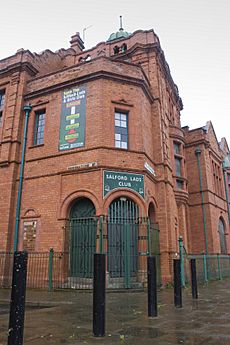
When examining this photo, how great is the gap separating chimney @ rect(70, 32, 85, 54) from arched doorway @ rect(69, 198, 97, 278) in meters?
15.0

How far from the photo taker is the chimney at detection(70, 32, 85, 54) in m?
22.4

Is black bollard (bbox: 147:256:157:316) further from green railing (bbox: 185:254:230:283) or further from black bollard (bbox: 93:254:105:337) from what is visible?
green railing (bbox: 185:254:230:283)

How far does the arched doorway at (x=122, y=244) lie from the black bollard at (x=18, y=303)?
7.55 m

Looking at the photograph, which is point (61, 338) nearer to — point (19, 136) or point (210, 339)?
point (210, 339)

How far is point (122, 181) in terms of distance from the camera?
39.2 feet

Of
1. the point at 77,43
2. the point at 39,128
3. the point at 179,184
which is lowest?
the point at 179,184

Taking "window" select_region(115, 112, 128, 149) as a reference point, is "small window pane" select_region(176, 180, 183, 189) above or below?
below

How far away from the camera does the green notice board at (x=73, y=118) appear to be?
1289 centimetres

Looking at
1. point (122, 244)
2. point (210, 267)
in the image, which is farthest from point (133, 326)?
point (210, 267)

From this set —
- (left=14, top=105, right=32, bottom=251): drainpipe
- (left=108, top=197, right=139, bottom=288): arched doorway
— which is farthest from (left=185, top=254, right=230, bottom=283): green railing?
(left=14, top=105, right=32, bottom=251): drainpipe

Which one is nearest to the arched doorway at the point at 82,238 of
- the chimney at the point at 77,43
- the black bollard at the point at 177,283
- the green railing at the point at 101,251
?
the green railing at the point at 101,251

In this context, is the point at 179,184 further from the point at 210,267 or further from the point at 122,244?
the point at 122,244

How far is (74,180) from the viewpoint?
12.3 meters

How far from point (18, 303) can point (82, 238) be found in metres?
8.14
